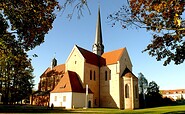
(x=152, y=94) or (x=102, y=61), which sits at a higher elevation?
(x=102, y=61)

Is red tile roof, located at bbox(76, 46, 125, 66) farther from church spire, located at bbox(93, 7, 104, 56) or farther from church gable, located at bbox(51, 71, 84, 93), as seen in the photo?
church gable, located at bbox(51, 71, 84, 93)

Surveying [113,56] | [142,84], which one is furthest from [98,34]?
[142,84]

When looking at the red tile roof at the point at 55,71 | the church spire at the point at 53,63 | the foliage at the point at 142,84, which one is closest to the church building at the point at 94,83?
the red tile roof at the point at 55,71

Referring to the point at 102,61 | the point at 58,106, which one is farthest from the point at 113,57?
the point at 58,106

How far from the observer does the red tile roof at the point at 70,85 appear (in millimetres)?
39787

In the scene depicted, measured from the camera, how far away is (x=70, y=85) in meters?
39.9

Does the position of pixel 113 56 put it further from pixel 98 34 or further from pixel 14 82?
pixel 14 82

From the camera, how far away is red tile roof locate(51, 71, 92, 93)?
131 ft

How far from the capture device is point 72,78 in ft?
139

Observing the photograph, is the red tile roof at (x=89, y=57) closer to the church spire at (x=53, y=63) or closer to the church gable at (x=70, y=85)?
the church gable at (x=70, y=85)

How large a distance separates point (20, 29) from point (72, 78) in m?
30.0

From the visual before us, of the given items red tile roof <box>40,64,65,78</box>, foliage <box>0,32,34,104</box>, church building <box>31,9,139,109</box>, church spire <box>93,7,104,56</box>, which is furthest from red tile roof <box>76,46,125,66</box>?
foliage <box>0,32,34,104</box>

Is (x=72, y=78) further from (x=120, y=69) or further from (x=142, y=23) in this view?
(x=142, y=23)

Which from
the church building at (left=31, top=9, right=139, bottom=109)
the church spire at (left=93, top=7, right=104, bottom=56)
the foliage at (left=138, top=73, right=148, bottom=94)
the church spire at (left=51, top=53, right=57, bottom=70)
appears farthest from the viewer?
the foliage at (left=138, top=73, right=148, bottom=94)
